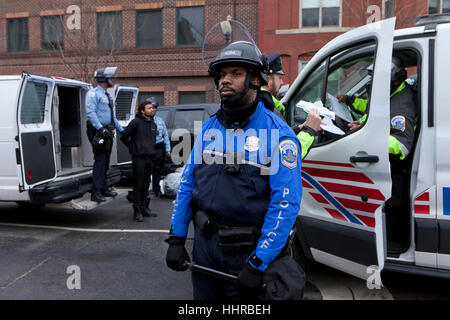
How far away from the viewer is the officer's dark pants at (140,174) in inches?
249

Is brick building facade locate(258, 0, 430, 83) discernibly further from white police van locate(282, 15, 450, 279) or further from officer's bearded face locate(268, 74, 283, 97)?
white police van locate(282, 15, 450, 279)

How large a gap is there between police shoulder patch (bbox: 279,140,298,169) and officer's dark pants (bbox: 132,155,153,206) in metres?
4.52

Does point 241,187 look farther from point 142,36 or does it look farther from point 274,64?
point 142,36

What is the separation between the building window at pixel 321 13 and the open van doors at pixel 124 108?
10.5 metres

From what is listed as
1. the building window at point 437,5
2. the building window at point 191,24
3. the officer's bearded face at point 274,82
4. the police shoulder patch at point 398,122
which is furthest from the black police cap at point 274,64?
the building window at point 191,24

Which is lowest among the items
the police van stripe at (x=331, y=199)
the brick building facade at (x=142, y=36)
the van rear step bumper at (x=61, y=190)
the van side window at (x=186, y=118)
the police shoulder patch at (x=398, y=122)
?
the van rear step bumper at (x=61, y=190)

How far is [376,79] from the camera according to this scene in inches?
114

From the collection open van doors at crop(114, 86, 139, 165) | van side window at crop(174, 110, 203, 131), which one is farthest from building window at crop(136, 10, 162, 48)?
open van doors at crop(114, 86, 139, 165)

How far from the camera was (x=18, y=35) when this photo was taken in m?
19.7

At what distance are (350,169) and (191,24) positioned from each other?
1632 centimetres

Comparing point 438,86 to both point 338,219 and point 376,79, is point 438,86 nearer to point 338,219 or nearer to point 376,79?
point 376,79

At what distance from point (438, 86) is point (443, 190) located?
72 centimetres

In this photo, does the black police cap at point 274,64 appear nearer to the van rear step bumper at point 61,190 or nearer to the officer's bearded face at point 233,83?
the officer's bearded face at point 233,83

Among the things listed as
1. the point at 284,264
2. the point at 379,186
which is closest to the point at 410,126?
the point at 379,186
